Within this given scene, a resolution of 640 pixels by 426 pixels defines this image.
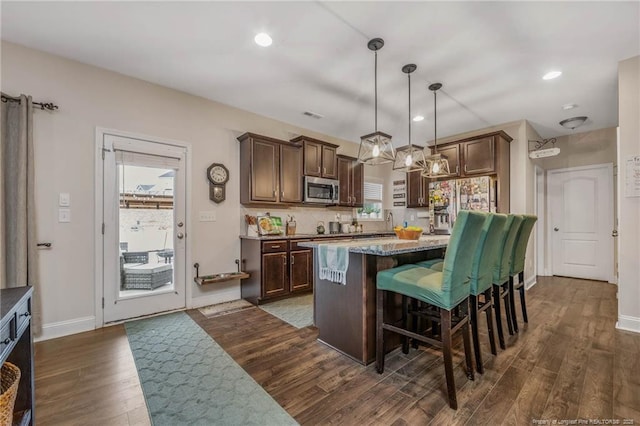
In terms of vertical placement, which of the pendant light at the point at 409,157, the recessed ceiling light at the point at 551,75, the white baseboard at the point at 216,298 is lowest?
the white baseboard at the point at 216,298

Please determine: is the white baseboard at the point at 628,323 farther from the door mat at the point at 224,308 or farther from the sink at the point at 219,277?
the sink at the point at 219,277

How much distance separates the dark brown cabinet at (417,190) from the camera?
5391 millimetres

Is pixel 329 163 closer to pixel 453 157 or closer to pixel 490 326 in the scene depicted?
pixel 453 157

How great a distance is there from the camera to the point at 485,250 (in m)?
2.11

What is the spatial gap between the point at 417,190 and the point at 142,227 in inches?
181

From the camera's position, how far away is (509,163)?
4539mm

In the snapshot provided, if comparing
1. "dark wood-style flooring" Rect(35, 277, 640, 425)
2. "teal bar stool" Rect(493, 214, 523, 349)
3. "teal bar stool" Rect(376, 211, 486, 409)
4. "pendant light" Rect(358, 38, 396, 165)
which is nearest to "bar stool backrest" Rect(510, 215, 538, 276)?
"teal bar stool" Rect(493, 214, 523, 349)

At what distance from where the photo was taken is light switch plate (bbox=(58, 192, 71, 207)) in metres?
2.74

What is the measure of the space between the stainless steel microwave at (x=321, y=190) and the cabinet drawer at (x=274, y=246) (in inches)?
35.9

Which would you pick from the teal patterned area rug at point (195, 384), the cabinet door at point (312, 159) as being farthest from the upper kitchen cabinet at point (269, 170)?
the teal patterned area rug at point (195, 384)

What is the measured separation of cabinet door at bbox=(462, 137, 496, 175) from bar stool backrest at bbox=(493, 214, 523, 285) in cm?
204

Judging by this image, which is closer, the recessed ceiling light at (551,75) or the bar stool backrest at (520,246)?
the bar stool backrest at (520,246)

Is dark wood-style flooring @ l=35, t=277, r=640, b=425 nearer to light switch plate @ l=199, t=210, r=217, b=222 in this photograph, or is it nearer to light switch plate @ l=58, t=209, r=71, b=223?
light switch plate @ l=58, t=209, r=71, b=223

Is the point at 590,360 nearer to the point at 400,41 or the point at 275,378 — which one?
the point at 275,378
